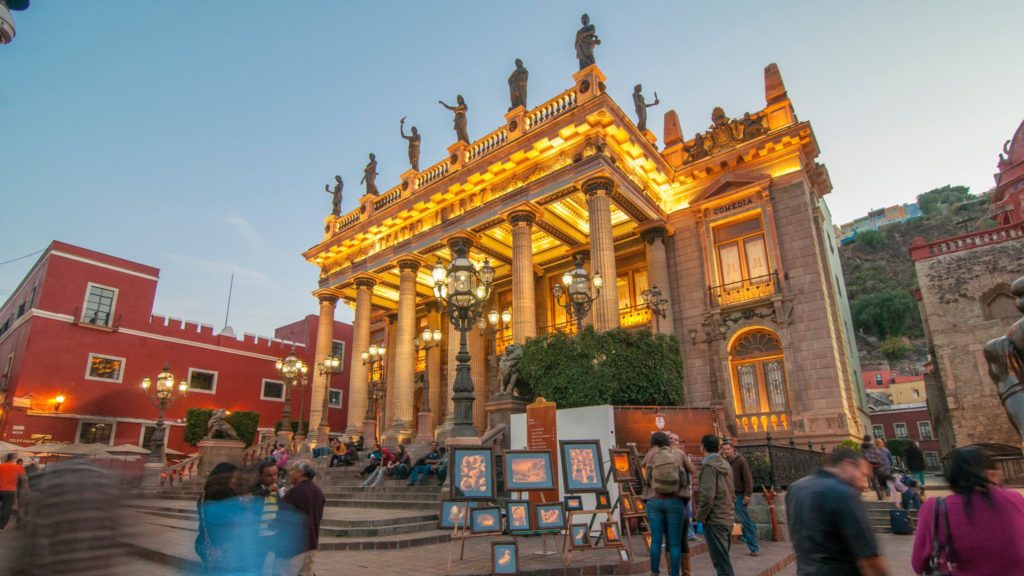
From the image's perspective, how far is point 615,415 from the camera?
344 inches

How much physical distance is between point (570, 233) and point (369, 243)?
370 inches

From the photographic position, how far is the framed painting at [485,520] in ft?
19.9

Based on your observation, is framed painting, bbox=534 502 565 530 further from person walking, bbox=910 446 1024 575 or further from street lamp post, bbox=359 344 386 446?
street lamp post, bbox=359 344 386 446

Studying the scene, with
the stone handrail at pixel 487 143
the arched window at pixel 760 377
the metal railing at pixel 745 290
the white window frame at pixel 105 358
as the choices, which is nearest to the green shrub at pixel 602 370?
the arched window at pixel 760 377

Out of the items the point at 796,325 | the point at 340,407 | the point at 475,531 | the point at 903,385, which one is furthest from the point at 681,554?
the point at 903,385

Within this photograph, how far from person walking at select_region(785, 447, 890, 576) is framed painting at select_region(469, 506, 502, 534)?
3.91m

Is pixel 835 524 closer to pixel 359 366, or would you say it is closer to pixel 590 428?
pixel 590 428

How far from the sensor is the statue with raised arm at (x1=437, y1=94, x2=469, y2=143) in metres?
21.7

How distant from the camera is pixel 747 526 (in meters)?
6.90

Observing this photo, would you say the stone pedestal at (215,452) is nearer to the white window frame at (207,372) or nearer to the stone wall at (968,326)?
the white window frame at (207,372)

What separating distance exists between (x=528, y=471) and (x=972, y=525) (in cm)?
451

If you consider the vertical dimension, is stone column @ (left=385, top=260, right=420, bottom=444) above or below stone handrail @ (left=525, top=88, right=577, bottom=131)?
below

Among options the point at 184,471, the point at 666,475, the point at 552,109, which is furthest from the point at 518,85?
the point at 184,471


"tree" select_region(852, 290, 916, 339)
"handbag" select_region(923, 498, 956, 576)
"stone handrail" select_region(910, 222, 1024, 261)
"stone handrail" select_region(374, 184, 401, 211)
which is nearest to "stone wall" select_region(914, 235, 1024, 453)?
"stone handrail" select_region(910, 222, 1024, 261)
